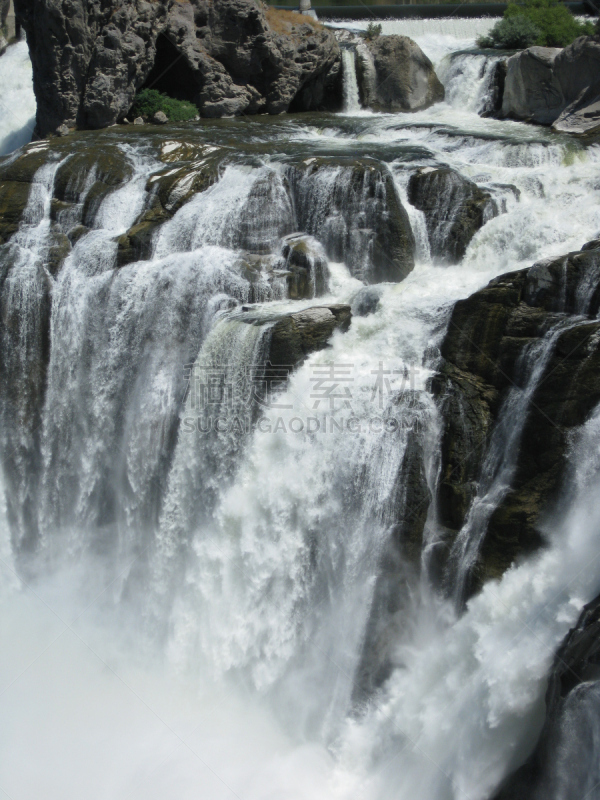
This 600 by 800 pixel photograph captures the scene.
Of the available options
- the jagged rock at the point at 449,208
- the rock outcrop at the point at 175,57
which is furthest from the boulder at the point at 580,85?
the rock outcrop at the point at 175,57

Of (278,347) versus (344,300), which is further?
(344,300)

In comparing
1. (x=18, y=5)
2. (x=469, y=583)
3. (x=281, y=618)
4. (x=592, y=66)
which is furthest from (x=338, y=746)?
(x=18, y=5)

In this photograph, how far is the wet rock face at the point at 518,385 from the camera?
7660 millimetres

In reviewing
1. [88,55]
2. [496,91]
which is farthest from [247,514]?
[496,91]

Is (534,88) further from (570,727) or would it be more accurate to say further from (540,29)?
(570,727)

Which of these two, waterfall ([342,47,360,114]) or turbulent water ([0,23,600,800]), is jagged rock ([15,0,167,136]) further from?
waterfall ([342,47,360,114])

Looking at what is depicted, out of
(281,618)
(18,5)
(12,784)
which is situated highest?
(18,5)

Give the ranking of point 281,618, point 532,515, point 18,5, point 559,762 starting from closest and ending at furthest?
point 559,762 → point 532,515 → point 281,618 → point 18,5

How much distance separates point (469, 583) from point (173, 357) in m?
5.80

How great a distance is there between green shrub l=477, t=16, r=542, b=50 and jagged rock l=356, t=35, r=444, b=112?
3.52 metres

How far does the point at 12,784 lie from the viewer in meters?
8.91

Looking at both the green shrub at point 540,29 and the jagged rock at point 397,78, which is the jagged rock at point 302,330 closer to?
the jagged rock at point 397,78

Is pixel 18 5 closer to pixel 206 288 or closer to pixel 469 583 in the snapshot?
pixel 206 288

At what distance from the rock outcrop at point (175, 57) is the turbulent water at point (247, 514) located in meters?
5.33
